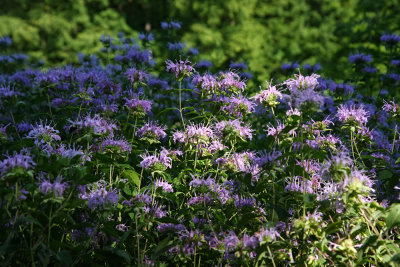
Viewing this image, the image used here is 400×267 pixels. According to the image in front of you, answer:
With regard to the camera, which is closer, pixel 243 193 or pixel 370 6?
pixel 243 193

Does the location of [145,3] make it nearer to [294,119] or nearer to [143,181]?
[143,181]

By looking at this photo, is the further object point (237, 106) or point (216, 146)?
point (237, 106)

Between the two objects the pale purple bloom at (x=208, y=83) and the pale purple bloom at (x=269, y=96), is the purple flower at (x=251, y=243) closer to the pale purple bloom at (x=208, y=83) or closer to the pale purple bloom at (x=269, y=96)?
the pale purple bloom at (x=269, y=96)

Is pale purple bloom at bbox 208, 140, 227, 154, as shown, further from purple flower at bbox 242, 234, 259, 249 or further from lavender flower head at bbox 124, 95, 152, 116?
purple flower at bbox 242, 234, 259, 249

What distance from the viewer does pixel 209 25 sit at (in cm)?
926

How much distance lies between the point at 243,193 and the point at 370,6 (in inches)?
231

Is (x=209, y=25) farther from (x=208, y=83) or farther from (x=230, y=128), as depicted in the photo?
(x=230, y=128)

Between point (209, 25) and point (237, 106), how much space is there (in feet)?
23.6

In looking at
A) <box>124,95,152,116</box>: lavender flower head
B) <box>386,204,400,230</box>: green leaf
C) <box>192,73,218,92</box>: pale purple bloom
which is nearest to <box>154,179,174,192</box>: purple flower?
<box>124,95,152,116</box>: lavender flower head

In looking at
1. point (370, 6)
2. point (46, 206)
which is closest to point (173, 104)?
point (46, 206)

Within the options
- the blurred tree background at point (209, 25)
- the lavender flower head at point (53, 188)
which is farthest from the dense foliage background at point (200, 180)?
the blurred tree background at point (209, 25)

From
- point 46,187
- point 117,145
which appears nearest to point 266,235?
point 46,187

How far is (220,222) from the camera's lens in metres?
2.03

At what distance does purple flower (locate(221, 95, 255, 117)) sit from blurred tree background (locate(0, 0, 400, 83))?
508 cm
